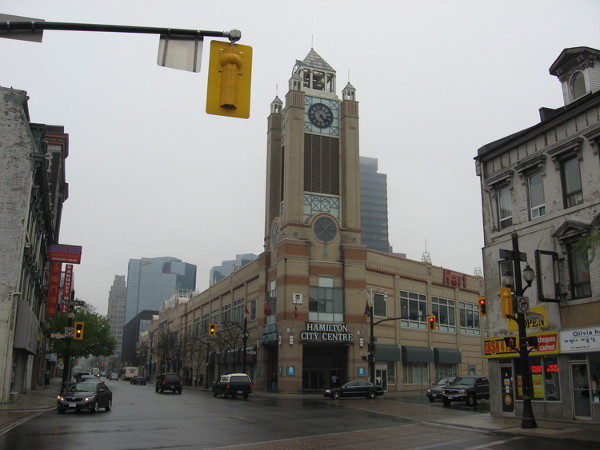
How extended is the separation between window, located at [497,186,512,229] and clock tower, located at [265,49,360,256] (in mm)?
31401

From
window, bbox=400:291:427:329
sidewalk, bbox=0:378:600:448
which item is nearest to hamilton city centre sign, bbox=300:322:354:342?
window, bbox=400:291:427:329

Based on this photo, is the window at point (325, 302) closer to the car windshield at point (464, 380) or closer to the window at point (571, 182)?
the car windshield at point (464, 380)

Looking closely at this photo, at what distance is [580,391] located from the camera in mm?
22141

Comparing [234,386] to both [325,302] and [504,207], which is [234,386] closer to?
[325,302]

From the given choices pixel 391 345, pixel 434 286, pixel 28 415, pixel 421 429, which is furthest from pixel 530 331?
pixel 434 286

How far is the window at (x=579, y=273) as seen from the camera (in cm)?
2250

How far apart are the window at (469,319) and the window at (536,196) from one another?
4678 cm

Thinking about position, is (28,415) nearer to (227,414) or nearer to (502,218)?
(227,414)

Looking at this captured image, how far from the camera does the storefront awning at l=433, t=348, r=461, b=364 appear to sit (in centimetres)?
6462

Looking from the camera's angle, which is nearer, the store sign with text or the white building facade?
the white building facade

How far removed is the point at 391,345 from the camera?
197 feet

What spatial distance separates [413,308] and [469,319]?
1118 cm

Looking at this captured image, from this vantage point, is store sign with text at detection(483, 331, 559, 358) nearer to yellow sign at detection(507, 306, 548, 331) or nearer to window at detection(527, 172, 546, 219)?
yellow sign at detection(507, 306, 548, 331)

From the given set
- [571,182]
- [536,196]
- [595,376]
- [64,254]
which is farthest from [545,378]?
[64,254]
